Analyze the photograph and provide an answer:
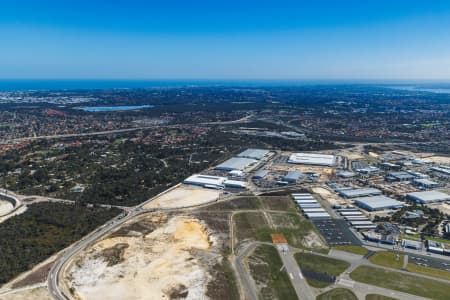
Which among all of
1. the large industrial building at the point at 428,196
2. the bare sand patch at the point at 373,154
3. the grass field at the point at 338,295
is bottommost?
the grass field at the point at 338,295

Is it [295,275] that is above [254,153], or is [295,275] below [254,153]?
below

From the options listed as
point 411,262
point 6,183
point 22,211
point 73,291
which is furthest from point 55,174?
point 411,262

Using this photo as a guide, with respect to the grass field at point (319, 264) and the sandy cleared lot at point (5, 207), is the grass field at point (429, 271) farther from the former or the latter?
the sandy cleared lot at point (5, 207)

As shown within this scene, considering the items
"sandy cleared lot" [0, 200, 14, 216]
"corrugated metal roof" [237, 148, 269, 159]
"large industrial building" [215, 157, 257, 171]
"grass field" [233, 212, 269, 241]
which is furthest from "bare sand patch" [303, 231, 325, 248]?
"sandy cleared lot" [0, 200, 14, 216]

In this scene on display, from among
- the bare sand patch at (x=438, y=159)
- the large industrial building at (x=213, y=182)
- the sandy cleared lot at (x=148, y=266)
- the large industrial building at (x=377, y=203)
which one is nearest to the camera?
the sandy cleared lot at (x=148, y=266)

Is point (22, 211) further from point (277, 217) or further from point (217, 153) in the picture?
point (217, 153)

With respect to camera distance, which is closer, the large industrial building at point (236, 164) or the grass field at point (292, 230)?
the grass field at point (292, 230)

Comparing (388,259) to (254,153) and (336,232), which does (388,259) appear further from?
(254,153)

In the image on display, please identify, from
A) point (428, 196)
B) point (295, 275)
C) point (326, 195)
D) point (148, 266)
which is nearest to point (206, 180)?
point (326, 195)

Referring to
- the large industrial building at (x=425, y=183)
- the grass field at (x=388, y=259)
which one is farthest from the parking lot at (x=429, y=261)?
the large industrial building at (x=425, y=183)
